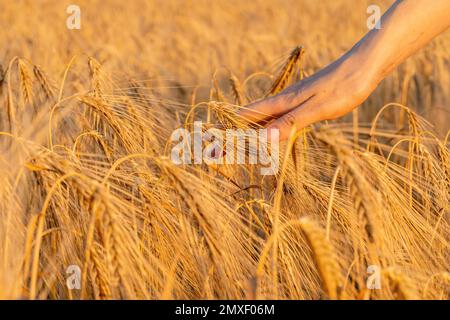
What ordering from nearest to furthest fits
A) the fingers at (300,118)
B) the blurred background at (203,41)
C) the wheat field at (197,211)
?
the wheat field at (197,211)
the fingers at (300,118)
the blurred background at (203,41)

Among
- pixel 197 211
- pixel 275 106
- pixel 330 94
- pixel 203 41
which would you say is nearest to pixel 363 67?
pixel 330 94

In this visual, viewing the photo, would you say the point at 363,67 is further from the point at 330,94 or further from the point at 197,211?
the point at 197,211

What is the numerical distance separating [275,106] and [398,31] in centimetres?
33

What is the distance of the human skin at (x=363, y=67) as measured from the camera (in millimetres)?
1673

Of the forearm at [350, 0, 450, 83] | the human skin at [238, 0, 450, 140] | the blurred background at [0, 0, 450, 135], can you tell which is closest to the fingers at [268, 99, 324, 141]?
the human skin at [238, 0, 450, 140]

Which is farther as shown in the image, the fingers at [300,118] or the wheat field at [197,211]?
the fingers at [300,118]

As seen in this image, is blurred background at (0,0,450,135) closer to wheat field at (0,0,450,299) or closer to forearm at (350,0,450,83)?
wheat field at (0,0,450,299)

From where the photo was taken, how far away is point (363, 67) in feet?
5.51

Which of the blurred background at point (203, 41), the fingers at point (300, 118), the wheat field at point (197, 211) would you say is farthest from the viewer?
the blurred background at point (203, 41)

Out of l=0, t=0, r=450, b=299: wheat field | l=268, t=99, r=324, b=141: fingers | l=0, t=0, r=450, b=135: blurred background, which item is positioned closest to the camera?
l=0, t=0, r=450, b=299: wheat field

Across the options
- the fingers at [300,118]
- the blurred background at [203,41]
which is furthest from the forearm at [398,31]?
the blurred background at [203,41]

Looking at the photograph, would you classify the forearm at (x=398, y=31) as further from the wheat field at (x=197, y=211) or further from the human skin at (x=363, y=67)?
the wheat field at (x=197, y=211)

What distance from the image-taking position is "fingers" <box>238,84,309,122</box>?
171 cm

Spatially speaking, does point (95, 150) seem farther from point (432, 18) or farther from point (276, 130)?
point (432, 18)
